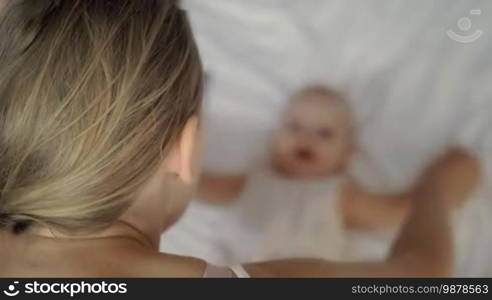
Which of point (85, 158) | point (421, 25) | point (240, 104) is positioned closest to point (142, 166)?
point (85, 158)

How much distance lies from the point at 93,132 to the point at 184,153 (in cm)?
10

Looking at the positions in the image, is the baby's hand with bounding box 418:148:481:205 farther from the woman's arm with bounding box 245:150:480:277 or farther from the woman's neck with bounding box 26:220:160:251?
the woman's neck with bounding box 26:220:160:251

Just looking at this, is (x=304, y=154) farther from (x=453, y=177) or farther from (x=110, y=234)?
(x=110, y=234)

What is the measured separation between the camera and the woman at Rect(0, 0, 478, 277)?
2.08 ft

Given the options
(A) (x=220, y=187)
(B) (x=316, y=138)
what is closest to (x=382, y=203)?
(B) (x=316, y=138)

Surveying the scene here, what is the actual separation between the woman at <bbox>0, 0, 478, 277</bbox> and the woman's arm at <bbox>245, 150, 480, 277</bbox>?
0.14 metres

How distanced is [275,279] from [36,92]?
1.00 ft

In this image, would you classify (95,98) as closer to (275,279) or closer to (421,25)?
(275,279)

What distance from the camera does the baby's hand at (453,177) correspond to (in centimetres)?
97

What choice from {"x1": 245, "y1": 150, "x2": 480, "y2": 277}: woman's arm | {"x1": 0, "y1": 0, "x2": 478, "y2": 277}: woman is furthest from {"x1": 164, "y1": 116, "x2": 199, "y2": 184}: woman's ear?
{"x1": 245, "y1": 150, "x2": 480, "y2": 277}: woman's arm

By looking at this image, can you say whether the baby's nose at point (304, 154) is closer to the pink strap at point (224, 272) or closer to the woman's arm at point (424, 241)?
the woman's arm at point (424, 241)

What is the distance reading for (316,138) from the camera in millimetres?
1037

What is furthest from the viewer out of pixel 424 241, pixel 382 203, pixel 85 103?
pixel 382 203

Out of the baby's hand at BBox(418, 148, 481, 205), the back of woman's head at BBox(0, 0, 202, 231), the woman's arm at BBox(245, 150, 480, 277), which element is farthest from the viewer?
the baby's hand at BBox(418, 148, 481, 205)
